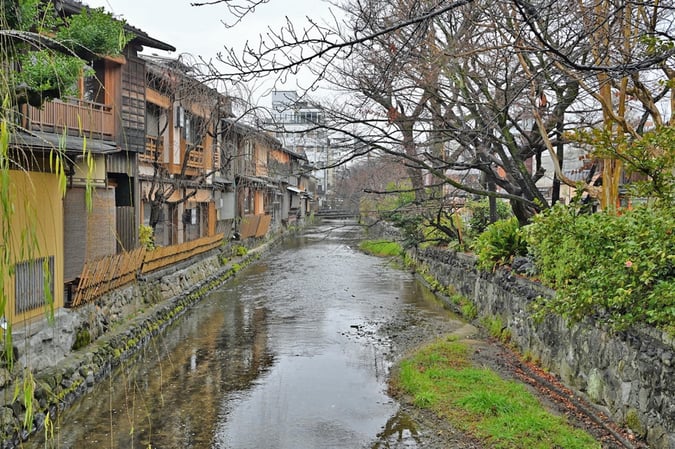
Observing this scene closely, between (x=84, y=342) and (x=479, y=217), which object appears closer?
(x=84, y=342)

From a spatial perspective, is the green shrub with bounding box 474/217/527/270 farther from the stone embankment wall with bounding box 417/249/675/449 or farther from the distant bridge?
the distant bridge

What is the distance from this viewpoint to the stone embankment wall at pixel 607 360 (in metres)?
6.79

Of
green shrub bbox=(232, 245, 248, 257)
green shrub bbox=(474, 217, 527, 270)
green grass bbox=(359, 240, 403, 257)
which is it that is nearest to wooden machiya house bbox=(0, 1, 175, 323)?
green shrub bbox=(474, 217, 527, 270)

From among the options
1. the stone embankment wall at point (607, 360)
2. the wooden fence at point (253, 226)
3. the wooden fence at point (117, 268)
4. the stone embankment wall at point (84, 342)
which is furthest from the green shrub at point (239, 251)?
the stone embankment wall at point (607, 360)

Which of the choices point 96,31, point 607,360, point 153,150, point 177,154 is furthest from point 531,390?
point 177,154

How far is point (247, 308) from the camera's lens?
58.9 ft

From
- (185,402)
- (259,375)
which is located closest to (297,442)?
(185,402)

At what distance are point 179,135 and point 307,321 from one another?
36.0 ft

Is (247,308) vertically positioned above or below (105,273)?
below

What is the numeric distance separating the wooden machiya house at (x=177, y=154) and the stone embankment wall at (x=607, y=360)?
32.5ft

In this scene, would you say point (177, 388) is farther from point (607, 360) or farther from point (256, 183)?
point (256, 183)

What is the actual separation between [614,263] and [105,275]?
9.66 meters

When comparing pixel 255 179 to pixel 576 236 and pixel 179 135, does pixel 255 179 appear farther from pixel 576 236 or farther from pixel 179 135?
pixel 576 236

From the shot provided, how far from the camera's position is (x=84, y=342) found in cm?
1083
